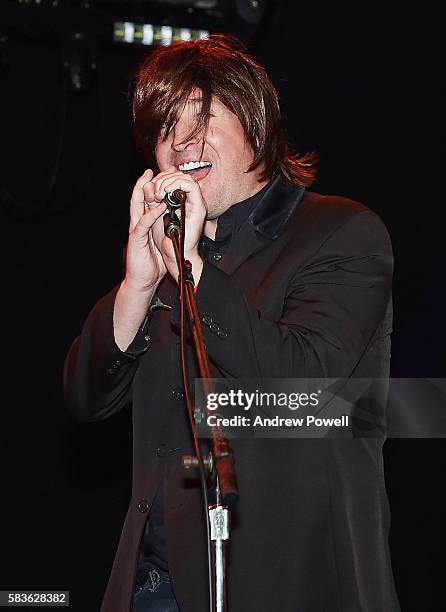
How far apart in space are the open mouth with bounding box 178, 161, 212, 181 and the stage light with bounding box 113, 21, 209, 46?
1.91 m

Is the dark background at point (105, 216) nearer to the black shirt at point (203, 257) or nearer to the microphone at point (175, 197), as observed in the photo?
the black shirt at point (203, 257)

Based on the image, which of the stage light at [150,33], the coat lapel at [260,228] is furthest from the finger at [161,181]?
the stage light at [150,33]

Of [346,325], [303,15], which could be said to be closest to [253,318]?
[346,325]

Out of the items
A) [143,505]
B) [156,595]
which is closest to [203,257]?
[143,505]

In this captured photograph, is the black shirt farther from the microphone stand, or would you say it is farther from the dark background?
the dark background

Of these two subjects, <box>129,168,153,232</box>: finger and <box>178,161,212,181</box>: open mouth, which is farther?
<box>178,161,212,181</box>: open mouth

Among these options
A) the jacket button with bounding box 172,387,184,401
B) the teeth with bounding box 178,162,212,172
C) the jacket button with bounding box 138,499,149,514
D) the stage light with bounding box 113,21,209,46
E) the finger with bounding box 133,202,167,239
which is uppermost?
the stage light with bounding box 113,21,209,46

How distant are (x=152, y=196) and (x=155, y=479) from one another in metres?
0.54

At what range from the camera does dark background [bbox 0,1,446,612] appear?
13.3 feet

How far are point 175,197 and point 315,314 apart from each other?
37cm

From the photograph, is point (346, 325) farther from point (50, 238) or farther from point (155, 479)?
point (50, 238)

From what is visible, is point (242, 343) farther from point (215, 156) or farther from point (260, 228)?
point (215, 156)

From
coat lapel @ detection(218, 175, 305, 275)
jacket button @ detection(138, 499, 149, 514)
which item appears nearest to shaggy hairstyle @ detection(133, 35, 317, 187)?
coat lapel @ detection(218, 175, 305, 275)

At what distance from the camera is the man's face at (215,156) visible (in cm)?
211
